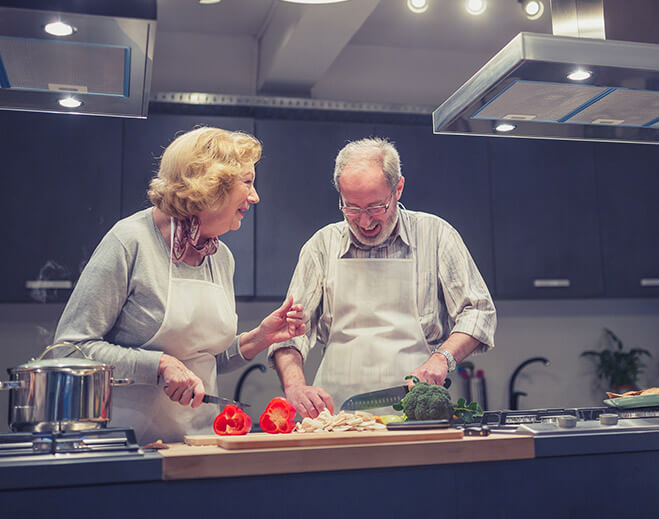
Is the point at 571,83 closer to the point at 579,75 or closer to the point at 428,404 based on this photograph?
the point at 579,75

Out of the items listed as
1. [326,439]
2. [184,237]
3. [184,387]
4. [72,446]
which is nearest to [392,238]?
[184,237]

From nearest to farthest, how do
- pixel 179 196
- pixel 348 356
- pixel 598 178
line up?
pixel 179 196
pixel 348 356
pixel 598 178

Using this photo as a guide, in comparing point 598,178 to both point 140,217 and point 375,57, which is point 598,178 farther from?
point 140,217

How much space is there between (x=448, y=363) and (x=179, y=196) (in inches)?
36.2

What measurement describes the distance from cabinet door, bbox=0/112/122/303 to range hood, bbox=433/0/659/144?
1804 mm

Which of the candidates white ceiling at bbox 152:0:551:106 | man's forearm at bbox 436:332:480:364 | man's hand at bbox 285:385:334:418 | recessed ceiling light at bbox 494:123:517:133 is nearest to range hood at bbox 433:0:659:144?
recessed ceiling light at bbox 494:123:517:133

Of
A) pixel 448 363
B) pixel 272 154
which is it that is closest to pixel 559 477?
pixel 448 363

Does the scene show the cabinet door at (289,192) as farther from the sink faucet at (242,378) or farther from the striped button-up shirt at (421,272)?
the striped button-up shirt at (421,272)

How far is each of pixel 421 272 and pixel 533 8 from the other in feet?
5.46

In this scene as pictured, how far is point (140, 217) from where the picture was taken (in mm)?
1957

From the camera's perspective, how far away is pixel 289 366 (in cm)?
225

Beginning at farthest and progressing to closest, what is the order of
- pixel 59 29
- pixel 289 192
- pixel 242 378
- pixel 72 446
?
pixel 242 378
pixel 289 192
pixel 59 29
pixel 72 446

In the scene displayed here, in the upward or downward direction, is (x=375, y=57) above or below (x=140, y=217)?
above

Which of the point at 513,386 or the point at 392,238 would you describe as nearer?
the point at 392,238
